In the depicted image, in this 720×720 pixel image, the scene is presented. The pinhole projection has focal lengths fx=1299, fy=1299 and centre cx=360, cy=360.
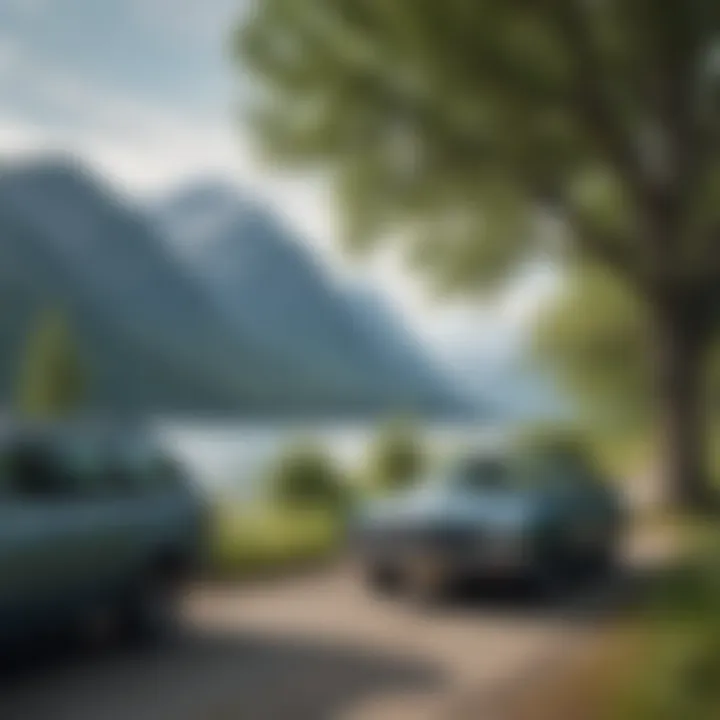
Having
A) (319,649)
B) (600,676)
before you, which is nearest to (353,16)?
(319,649)

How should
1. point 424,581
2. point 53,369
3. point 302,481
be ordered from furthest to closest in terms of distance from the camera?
point 53,369
point 302,481
point 424,581

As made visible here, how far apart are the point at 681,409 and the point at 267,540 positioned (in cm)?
963

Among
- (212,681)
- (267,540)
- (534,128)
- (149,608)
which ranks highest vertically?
(534,128)

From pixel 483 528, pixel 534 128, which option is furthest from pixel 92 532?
pixel 534 128

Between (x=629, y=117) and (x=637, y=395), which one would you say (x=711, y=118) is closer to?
(x=629, y=117)

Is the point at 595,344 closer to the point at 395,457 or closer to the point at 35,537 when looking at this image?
the point at 395,457

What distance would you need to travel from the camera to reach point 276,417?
160 metres

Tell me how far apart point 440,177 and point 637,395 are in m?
12.0

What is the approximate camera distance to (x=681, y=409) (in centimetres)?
2311

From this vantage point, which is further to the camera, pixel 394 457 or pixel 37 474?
pixel 394 457

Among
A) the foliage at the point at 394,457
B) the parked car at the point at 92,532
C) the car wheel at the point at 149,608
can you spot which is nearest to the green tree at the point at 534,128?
the foliage at the point at 394,457

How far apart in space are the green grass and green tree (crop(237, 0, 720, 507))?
631 cm

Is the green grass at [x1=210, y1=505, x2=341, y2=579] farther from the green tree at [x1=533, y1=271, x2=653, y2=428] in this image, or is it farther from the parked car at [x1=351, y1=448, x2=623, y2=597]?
the green tree at [x1=533, y1=271, x2=653, y2=428]

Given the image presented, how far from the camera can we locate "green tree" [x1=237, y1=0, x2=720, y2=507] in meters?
20.6
